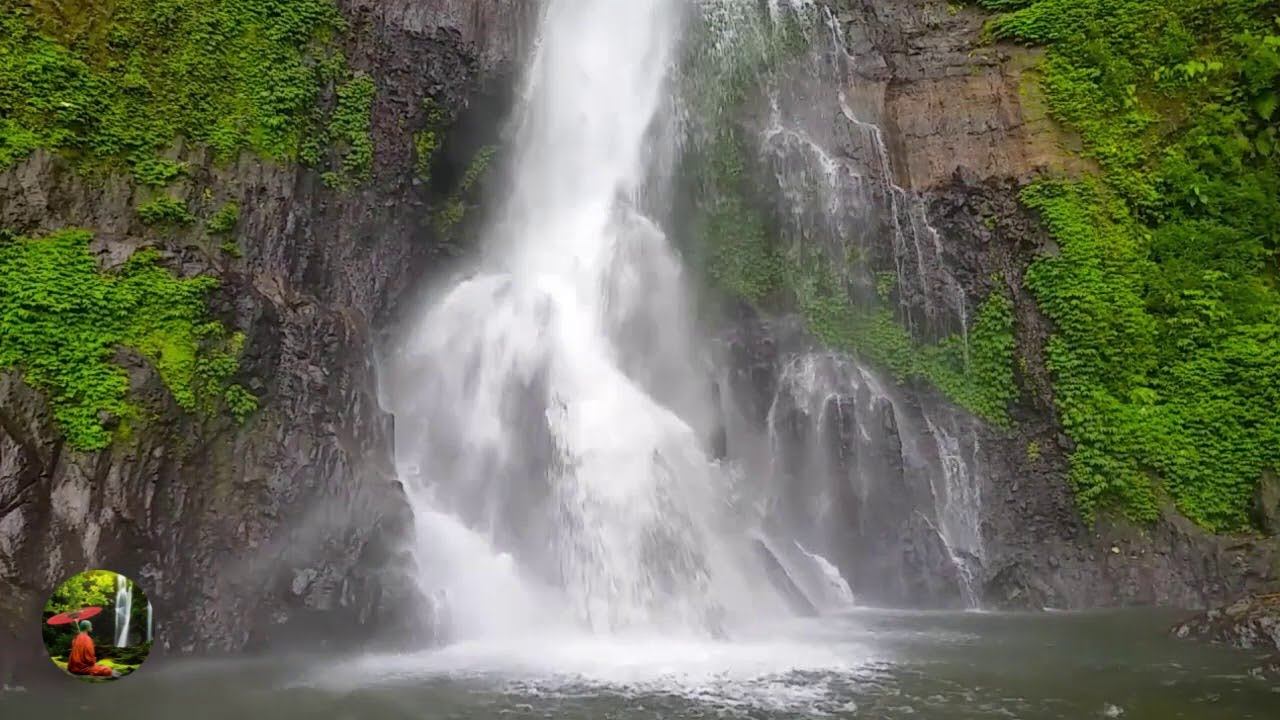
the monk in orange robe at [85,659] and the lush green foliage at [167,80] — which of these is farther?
the lush green foliage at [167,80]

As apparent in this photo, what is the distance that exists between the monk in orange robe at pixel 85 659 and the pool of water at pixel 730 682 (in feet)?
2.09

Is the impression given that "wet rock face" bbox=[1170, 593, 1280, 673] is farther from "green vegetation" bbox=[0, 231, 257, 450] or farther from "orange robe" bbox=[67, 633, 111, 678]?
"green vegetation" bbox=[0, 231, 257, 450]

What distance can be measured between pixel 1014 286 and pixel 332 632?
44.3ft

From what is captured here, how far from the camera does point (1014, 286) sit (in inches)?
661

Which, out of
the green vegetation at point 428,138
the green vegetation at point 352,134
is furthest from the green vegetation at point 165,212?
the green vegetation at point 428,138

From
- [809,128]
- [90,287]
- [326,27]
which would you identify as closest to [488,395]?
[90,287]

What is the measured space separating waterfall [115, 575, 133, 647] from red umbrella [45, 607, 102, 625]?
0.79 ft

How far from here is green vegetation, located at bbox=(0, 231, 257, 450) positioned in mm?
10320

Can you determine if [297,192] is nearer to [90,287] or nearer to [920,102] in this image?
[90,287]
